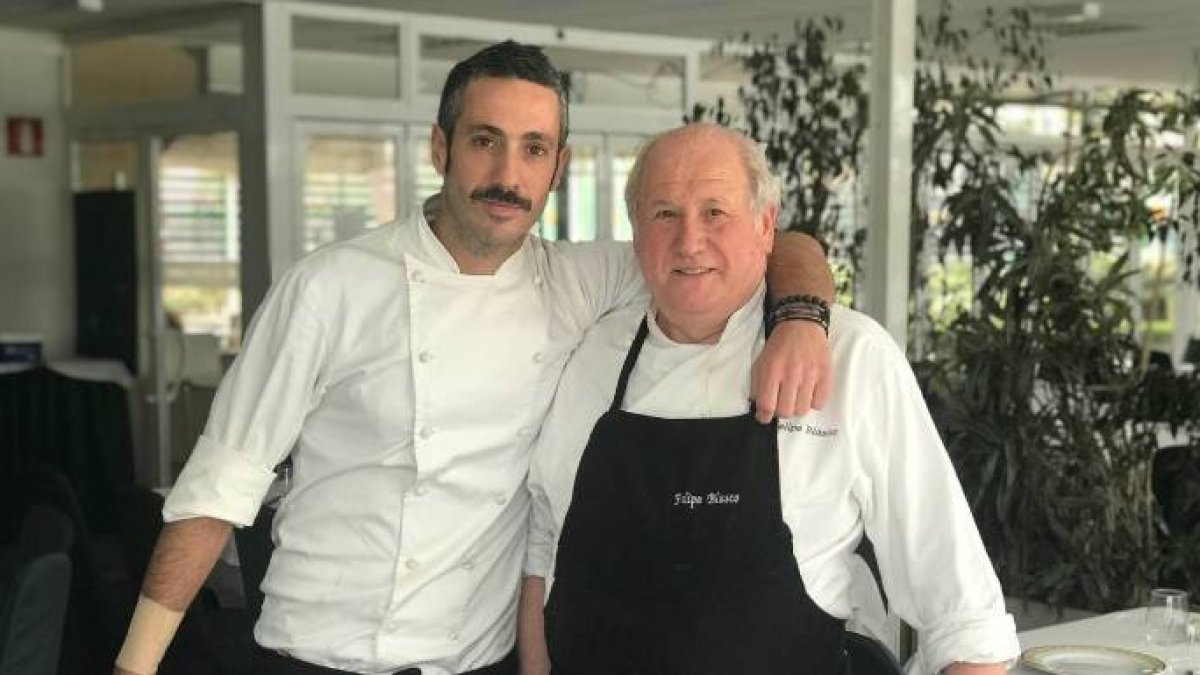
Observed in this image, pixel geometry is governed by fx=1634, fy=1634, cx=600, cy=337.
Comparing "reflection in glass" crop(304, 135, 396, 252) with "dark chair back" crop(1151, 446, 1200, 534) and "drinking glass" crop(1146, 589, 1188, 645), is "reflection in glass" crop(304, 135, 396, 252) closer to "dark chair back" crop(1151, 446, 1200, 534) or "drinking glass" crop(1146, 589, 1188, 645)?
"dark chair back" crop(1151, 446, 1200, 534)

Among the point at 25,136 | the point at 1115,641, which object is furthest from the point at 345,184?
the point at 1115,641

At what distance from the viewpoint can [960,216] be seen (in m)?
5.34

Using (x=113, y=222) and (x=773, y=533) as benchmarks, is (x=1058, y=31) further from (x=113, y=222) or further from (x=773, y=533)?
(x=773, y=533)

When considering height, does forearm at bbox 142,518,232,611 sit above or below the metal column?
below

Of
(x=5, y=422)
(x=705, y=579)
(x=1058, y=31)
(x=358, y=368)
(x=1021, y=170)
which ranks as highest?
(x=1058, y=31)

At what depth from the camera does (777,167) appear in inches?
265

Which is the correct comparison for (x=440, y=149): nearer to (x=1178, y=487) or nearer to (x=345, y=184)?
(x=1178, y=487)

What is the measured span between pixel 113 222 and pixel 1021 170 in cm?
603

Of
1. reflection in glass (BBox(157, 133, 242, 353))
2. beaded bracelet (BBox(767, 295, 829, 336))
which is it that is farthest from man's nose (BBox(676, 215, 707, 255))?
reflection in glass (BBox(157, 133, 242, 353))

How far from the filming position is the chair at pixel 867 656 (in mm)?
2082

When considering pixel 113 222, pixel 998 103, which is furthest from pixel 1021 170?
pixel 113 222

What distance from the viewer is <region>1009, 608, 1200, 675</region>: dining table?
9.93 ft

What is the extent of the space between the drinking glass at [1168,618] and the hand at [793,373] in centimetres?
161

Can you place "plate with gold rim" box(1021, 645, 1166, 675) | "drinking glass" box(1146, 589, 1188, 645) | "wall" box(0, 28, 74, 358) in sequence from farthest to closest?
"wall" box(0, 28, 74, 358)
"drinking glass" box(1146, 589, 1188, 645)
"plate with gold rim" box(1021, 645, 1166, 675)
